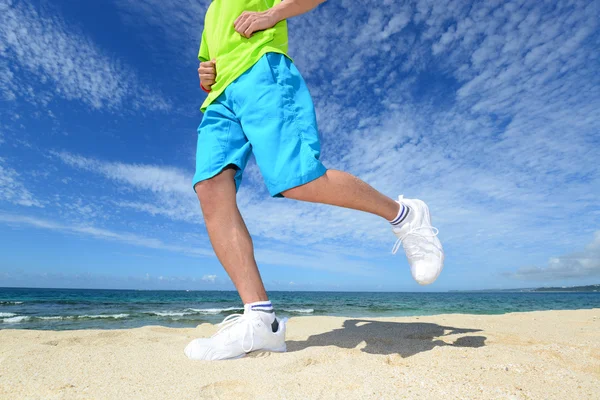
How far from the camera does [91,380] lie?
47.1 inches

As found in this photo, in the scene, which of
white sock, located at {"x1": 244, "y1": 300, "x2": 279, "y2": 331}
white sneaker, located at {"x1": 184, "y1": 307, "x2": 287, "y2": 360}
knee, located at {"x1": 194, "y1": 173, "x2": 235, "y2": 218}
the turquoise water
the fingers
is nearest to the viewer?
white sneaker, located at {"x1": 184, "y1": 307, "x2": 287, "y2": 360}

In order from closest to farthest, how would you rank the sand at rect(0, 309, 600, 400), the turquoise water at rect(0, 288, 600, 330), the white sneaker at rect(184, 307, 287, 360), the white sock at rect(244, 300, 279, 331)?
the sand at rect(0, 309, 600, 400), the white sneaker at rect(184, 307, 287, 360), the white sock at rect(244, 300, 279, 331), the turquoise water at rect(0, 288, 600, 330)

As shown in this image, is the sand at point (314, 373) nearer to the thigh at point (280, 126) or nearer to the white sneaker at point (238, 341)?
the white sneaker at point (238, 341)

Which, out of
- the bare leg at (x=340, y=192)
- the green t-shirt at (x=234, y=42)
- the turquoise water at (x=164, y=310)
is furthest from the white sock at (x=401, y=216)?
the turquoise water at (x=164, y=310)

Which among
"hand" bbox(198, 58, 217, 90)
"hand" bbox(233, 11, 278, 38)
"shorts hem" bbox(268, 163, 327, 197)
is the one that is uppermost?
"hand" bbox(233, 11, 278, 38)

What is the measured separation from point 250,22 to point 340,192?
0.97 meters

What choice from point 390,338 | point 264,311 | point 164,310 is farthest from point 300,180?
point 164,310

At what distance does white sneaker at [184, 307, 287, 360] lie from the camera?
159 cm

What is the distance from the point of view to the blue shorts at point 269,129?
1.61 metres

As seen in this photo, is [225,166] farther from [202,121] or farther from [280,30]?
[280,30]

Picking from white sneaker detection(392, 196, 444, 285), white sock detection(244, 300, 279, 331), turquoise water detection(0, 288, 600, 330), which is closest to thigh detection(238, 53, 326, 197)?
white sock detection(244, 300, 279, 331)

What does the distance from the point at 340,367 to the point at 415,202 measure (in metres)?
1.17

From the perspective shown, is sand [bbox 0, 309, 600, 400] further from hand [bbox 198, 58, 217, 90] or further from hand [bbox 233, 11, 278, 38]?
hand [bbox 233, 11, 278, 38]

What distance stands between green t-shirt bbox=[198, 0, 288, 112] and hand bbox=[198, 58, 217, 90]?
0.04 meters
